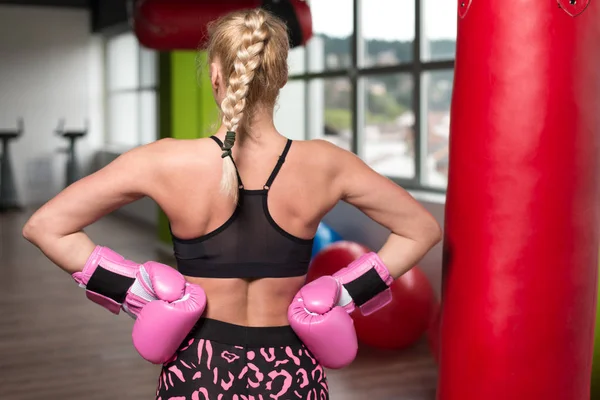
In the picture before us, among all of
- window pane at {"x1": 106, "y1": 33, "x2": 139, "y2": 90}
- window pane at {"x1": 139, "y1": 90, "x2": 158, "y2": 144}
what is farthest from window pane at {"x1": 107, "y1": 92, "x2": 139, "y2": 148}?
window pane at {"x1": 139, "y1": 90, "x2": 158, "y2": 144}

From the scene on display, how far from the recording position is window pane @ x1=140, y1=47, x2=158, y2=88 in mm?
8707

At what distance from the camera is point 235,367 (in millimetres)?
1426

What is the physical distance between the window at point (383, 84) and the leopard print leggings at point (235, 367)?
277cm

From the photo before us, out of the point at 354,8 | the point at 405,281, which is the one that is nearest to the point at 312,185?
the point at 405,281

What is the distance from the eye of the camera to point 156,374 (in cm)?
322

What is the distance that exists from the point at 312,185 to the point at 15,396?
202 centimetres

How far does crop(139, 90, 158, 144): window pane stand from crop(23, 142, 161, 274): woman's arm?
7.42 metres

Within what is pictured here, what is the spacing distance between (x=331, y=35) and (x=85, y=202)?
430 centimetres

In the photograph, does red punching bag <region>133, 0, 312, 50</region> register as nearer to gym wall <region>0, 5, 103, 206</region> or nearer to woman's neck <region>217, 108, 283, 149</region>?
woman's neck <region>217, 108, 283, 149</region>

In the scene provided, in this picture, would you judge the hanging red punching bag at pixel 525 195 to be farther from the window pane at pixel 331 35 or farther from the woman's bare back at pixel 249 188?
the window pane at pixel 331 35

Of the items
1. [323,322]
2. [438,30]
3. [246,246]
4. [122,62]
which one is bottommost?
[323,322]

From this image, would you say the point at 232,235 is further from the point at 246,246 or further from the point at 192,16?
the point at 192,16

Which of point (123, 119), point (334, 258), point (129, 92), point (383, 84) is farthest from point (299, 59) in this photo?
point (123, 119)

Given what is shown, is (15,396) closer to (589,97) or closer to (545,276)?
(545,276)
